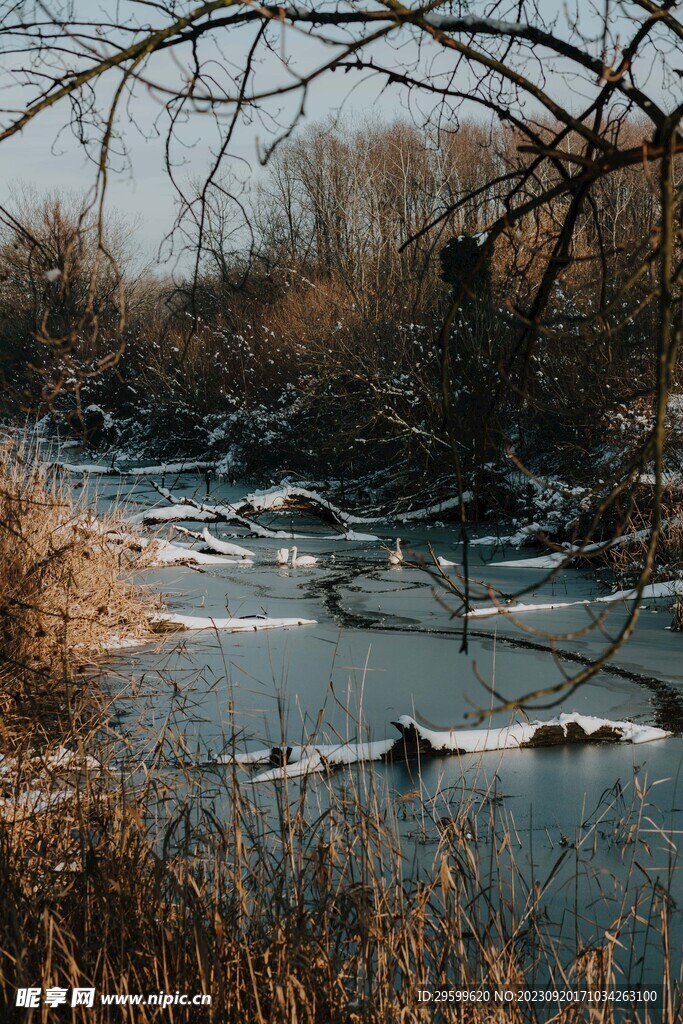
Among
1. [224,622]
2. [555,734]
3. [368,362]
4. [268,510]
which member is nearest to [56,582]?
[224,622]

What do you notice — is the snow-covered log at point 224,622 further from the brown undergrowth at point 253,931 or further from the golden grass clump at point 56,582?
the brown undergrowth at point 253,931

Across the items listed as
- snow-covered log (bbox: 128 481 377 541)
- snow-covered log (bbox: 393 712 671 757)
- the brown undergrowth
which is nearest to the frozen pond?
snow-covered log (bbox: 393 712 671 757)

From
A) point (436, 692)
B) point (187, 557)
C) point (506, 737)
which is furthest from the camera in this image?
point (187, 557)

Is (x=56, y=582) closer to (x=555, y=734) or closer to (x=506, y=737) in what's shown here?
(x=506, y=737)

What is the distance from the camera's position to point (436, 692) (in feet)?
20.6

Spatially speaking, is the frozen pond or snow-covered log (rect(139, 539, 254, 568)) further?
snow-covered log (rect(139, 539, 254, 568))

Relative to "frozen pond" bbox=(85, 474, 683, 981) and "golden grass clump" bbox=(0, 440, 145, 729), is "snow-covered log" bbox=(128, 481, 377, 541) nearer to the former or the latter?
"frozen pond" bbox=(85, 474, 683, 981)

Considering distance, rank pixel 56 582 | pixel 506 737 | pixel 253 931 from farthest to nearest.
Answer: pixel 56 582 → pixel 506 737 → pixel 253 931

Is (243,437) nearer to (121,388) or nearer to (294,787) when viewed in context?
(121,388)

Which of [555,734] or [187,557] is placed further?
[187,557]

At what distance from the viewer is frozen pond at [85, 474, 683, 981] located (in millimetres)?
3902

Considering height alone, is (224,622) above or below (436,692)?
above

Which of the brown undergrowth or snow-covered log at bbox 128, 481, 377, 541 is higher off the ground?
snow-covered log at bbox 128, 481, 377, 541

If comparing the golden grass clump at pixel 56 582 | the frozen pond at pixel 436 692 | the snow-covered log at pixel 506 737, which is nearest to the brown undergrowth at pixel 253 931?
the frozen pond at pixel 436 692
